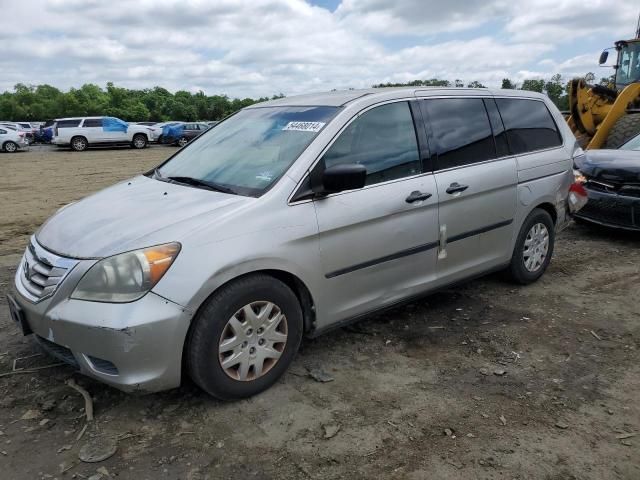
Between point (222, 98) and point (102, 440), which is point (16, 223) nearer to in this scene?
point (102, 440)

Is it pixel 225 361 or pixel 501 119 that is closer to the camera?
pixel 225 361

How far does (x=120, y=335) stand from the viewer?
8.73ft

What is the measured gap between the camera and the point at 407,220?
3678 millimetres

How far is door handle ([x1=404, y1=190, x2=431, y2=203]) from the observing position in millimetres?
3666

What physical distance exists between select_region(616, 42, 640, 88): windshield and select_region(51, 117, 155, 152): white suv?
74.0 feet

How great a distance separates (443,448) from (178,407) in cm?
148

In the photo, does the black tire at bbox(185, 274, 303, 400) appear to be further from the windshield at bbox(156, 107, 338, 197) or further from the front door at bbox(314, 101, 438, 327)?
the windshield at bbox(156, 107, 338, 197)

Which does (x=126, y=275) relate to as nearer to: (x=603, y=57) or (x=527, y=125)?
(x=527, y=125)

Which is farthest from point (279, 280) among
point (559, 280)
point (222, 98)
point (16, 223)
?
point (222, 98)

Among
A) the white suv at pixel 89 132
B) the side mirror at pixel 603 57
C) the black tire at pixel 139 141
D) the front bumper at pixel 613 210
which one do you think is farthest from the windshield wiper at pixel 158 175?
the black tire at pixel 139 141

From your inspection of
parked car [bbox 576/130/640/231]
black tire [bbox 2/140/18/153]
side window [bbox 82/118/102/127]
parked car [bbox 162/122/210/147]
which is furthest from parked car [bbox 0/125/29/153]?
parked car [bbox 576/130/640/231]

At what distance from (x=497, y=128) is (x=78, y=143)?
25987 mm

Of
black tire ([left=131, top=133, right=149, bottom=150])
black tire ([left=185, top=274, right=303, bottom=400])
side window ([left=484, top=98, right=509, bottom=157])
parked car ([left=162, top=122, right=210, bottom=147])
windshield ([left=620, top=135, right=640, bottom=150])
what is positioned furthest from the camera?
parked car ([left=162, top=122, right=210, bottom=147])

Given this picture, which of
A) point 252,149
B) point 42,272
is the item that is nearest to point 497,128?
point 252,149
